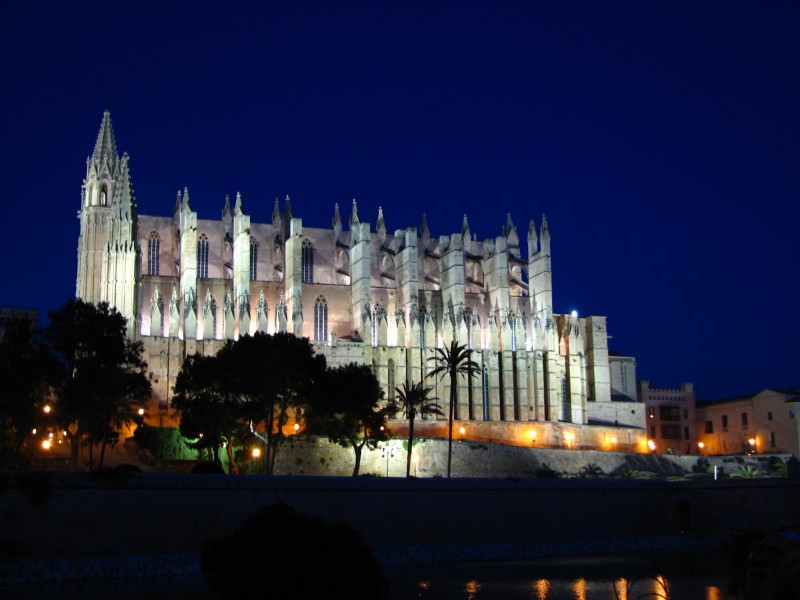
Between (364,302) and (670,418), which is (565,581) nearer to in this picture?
(364,302)

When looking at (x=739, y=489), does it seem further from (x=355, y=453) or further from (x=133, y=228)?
(x=133, y=228)

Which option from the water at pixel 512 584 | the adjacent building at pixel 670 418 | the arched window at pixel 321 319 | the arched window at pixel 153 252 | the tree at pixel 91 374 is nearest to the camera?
the water at pixel 512 584

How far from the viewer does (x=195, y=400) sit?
50.0 m

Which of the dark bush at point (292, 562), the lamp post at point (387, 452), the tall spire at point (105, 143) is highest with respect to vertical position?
the tall spire at point (105, 143)

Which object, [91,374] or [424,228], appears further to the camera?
[424,228]

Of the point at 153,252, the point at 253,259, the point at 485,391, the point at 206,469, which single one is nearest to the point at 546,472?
the point at 485,391

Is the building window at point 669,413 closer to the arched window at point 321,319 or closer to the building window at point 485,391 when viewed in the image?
the building window at point 485,391

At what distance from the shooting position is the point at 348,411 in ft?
166

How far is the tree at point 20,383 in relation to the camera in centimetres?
3900

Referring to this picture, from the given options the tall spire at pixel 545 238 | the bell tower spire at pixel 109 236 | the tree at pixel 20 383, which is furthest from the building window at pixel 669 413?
the tree at pixel 20 383

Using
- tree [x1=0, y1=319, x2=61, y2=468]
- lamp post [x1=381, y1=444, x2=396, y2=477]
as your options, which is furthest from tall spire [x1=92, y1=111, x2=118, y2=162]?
lamp post [x1=381, y1=444, x2=396, y2=477]

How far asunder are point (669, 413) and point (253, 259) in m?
33.1

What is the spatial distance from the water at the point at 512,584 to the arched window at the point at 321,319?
30981 mm

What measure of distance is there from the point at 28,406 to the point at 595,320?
4303 centimetres
